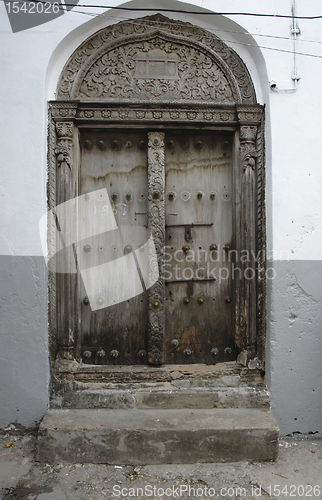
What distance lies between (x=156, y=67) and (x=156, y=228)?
1246mm

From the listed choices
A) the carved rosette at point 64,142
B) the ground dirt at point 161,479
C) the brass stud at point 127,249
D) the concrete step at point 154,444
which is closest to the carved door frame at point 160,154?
the carved rosette at point 64,142

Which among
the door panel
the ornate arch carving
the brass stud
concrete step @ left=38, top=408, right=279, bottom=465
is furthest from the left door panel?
concrete step @ left=38, top=408, right=279, bottom=465

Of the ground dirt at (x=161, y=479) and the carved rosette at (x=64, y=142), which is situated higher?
the carved rosette at (x=64, y=142)

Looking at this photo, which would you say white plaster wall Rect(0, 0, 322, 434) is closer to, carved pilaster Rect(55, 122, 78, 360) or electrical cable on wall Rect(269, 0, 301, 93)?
electrical cable on wall Rect(269, 0, 301, 93)

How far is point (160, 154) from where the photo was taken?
104 inches

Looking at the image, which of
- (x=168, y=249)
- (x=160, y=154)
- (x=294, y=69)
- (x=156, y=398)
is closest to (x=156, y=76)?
(x=160, y=154)

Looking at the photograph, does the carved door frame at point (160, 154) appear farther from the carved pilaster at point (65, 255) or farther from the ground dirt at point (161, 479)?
the ground dirt at point (161, 479)

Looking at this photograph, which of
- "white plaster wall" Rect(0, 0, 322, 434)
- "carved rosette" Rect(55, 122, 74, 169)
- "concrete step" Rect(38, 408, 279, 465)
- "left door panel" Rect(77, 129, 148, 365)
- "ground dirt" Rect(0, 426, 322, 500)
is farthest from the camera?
"left door panel" Rect(77, 129, 148, 365)

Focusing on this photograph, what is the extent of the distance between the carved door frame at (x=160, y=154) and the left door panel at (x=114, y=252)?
0.10 meters

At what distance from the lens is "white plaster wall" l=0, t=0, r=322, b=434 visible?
241cm

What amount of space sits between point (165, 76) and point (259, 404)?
8.39 ft

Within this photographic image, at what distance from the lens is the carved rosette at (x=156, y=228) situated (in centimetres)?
262

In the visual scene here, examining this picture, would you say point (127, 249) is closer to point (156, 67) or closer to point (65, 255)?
point (65, 255)

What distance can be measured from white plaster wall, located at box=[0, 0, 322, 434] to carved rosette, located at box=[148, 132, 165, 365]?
0.79 meters
